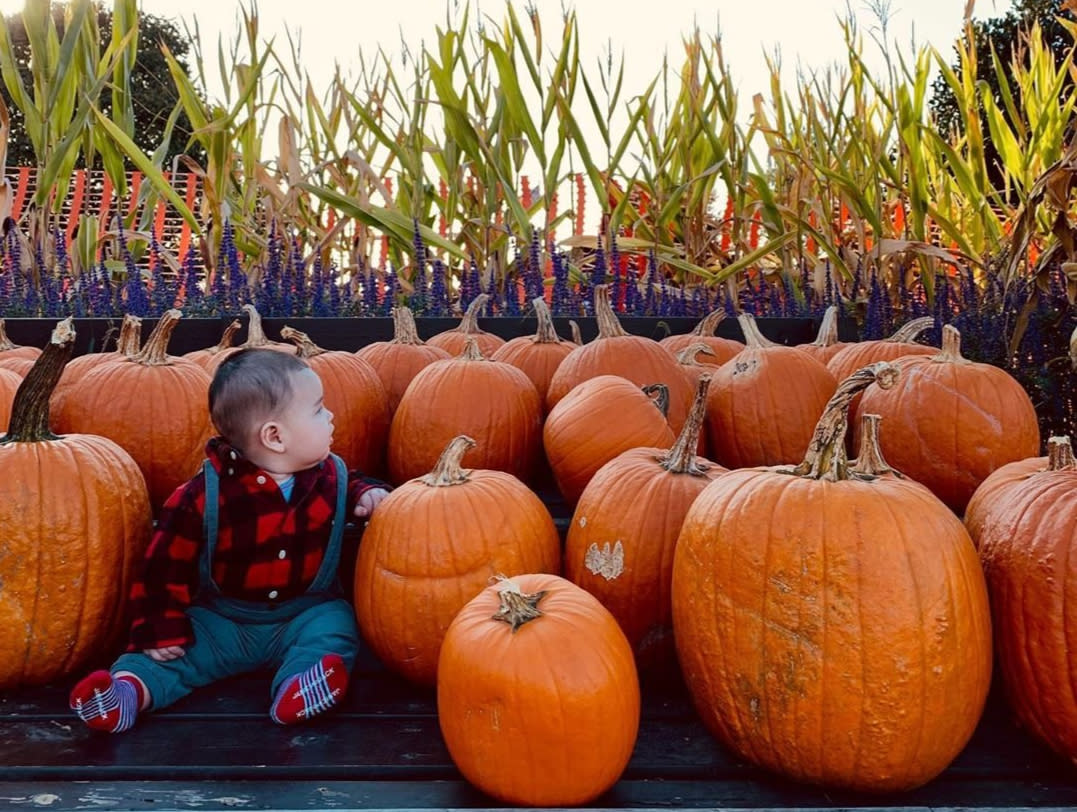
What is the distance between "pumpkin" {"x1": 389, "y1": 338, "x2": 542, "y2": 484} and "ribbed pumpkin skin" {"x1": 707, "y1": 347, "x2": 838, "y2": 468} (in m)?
0.49

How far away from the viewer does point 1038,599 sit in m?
1.48

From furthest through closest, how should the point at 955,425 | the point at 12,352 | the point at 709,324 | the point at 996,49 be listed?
the point at 996,49 → the point at 709,324 → the point at 12,352 → the point at 955,425

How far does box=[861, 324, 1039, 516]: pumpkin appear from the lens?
2.13m

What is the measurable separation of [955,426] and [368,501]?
1.32 metres

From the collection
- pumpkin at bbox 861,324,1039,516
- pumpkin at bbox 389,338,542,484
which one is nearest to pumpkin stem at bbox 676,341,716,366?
pumpkin at bbox 389,338,542,484

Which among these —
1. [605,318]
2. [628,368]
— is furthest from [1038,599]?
[605,318]

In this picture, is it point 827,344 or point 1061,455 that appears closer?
point 1061,455

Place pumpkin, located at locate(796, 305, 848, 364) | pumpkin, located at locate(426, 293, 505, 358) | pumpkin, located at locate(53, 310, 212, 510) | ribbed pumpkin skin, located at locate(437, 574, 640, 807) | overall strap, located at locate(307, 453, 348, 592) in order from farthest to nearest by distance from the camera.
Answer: pumpkin, located at locate(426, 293, 505, 358) → pumpkin, located at locate(796, 305, 848, 364) → pumpkin, located at locate(53, 310, 212, 510) → overall strap, located at locate(307, 453, 348, 592) → ribbed pumpkin skin, located at locate(437, 574, 640, 807)

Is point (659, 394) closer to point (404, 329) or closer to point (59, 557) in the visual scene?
point (404, 329)

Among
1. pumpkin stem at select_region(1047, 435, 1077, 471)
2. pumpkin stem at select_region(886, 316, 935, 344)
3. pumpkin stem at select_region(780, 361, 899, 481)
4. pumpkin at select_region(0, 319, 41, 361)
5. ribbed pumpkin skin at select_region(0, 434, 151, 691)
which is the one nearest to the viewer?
pumpkin stem at select_region(780, 361, 899, 481)

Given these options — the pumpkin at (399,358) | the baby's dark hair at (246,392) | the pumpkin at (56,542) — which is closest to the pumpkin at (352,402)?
the pumpkin at (399,358)

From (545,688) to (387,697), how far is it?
560 mm

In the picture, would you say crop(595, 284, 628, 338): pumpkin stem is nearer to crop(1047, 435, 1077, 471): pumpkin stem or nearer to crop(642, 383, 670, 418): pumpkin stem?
crop(642, 383, 670, 418): pumpkin stem

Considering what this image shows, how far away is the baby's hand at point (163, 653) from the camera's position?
178 cm
